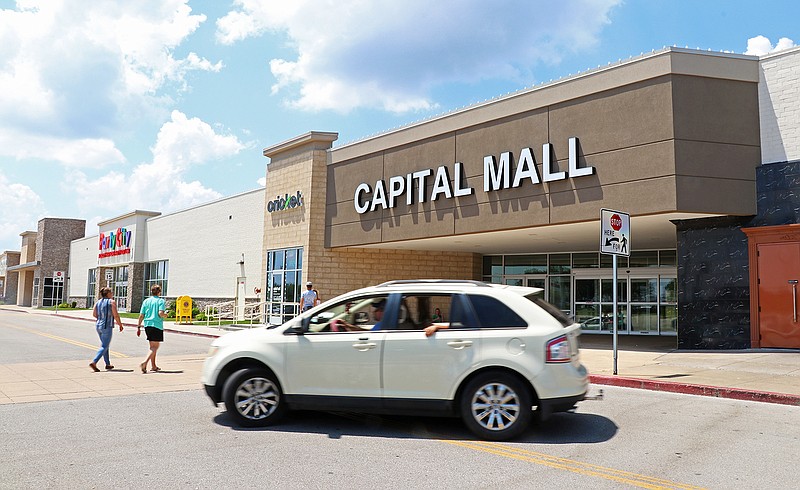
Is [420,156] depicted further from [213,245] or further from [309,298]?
[213,245]

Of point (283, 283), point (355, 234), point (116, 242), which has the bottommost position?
point (283, 283)

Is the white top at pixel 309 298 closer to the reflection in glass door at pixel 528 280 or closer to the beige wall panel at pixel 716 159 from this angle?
the beige wall panel at pixel 716 159

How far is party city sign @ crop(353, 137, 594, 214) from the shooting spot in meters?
16.9

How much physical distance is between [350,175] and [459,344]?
57.4ft

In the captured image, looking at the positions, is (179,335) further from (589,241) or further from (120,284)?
(120,284)

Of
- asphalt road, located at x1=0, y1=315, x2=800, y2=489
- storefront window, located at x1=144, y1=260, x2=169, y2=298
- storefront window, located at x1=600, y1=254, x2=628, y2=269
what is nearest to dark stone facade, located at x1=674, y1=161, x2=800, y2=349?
asphalt road, located at x1=0, y1=315, x2=800, y2=489

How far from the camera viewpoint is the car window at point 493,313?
7051 mm

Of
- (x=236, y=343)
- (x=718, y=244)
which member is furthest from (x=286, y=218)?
(x=236, y=343)

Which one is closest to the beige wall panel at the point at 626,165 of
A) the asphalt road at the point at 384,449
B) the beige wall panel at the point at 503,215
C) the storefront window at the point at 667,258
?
the beige wall panel at the point at 503,215

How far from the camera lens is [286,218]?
26.5m

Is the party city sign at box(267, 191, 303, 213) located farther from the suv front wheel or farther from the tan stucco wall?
the suv front wheel

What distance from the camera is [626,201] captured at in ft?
50.8

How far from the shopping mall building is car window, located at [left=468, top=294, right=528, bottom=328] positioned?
9.18 m

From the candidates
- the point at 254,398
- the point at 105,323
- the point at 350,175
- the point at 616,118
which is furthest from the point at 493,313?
the point at 350,175
